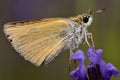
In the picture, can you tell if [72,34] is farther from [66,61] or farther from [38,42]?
[66,61]

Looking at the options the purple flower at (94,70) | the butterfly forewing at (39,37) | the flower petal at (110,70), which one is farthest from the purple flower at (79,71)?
the butterfly forewing at (39,37)

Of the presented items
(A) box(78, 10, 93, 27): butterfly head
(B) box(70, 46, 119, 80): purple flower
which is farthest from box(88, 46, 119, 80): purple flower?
(A) box(78, 10, 93, 27): butterfly head

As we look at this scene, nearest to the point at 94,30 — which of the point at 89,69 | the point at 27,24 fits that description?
the point at 27,24

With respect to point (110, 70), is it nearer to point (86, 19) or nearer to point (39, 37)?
point (86, 19)

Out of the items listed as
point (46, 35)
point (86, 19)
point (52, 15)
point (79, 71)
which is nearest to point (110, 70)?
point (79, 71)

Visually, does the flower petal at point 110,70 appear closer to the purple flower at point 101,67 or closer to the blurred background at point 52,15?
the purple flower at point 101,67

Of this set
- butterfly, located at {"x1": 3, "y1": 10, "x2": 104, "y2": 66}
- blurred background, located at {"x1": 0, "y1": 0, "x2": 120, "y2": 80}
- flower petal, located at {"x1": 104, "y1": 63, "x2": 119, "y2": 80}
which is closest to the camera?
flower petal, located at {"x1": 104, "y1": 63, "x2": 119, "y2": 80}

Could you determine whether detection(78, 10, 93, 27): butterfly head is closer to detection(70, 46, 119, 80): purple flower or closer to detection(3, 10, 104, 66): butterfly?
detection(3, 10, 104, 66): butterfly
